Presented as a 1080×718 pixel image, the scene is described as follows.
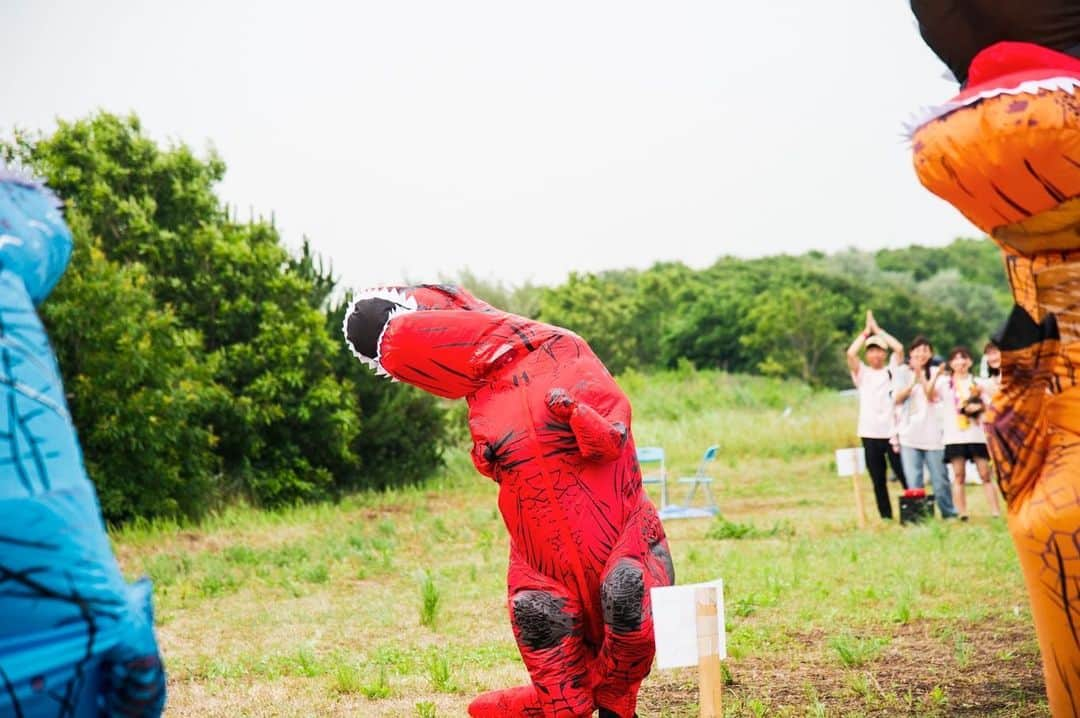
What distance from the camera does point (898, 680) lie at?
6801 millimetres

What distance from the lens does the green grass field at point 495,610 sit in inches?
267

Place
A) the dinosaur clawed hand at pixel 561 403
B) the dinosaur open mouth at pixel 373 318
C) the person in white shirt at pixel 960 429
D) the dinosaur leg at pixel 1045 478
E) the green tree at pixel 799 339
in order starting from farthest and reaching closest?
the green tree at pixel 799 339, the person in white shirt at pixel 960 429, the dinosaur open mouth at pixel 373 318, the dinosaur clawed hand at pixel 561 403, the dinosaur leg at pixel 1045 478

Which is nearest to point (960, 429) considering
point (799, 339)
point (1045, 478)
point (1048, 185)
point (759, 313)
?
point (1045, 478)

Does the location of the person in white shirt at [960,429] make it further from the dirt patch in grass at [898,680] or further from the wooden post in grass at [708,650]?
the wooden post in grass at [708,650]

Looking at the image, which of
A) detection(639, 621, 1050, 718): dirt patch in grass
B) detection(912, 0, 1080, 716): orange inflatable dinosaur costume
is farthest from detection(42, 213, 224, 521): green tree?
detection(912, 0, 1080, 716): orange inflatable dinosaur costume

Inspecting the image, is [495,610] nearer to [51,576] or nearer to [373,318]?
[373,318]

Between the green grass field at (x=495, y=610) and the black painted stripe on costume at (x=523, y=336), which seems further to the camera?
the green grass field at (x=495, y=610)

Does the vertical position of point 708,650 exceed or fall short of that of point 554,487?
it falls short

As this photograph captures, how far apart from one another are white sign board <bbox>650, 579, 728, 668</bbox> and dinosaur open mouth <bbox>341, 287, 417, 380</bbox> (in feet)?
4.67

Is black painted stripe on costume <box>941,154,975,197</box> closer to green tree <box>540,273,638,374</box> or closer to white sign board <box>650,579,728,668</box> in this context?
white sign board <box>650,579,728,668</box>

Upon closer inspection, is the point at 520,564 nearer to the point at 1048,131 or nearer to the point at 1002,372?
the point at 1002,372

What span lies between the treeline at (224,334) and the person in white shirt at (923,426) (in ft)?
25.4

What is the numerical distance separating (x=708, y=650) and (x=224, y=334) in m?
13.8

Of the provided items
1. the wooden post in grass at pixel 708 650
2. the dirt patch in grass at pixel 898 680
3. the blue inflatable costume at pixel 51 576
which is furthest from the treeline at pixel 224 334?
Answer: the blue inflatable costume at pixel 51 576
